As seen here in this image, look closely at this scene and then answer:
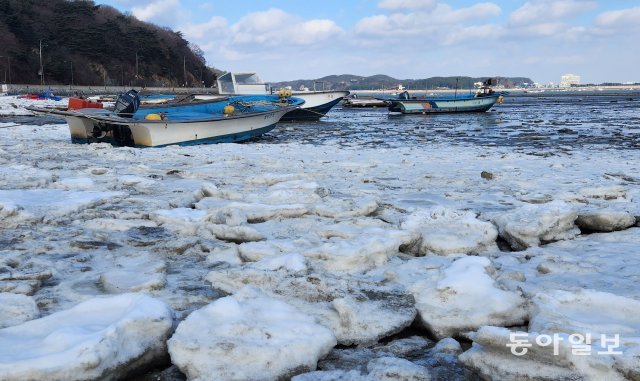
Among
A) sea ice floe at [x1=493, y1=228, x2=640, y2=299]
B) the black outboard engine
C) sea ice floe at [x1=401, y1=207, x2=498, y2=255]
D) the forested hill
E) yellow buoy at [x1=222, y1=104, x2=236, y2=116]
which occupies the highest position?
the forested hill

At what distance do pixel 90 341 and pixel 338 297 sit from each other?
1406 millimetres

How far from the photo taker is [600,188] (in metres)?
6.37

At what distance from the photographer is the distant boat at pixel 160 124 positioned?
496 inches

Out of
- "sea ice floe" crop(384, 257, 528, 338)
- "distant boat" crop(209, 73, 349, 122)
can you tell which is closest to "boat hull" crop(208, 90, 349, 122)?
"distant boat" crop(209, 73, 349, 122)

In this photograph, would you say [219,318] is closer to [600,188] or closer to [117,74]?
[600,188]

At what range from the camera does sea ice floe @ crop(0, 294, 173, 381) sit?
210cm

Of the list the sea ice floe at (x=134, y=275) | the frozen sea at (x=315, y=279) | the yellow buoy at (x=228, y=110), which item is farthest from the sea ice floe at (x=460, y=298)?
the yellow buoy at (x=228, y=110)

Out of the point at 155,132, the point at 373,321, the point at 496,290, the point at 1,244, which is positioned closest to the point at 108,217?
the point at 1,244

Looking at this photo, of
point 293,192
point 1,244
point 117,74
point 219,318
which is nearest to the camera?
point 219,318

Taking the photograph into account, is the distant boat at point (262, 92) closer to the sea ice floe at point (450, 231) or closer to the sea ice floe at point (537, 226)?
the sea ice floe at point (450, 231)

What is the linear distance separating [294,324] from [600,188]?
5.30 m

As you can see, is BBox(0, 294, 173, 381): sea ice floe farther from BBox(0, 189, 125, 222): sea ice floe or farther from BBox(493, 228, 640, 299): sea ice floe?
BBox(0, 189, 125, 222): sea ice floe

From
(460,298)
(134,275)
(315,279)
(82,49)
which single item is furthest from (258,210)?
(82,49)

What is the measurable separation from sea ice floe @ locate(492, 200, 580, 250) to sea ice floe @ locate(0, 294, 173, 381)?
3.14 m
